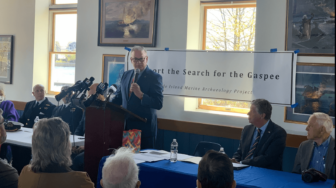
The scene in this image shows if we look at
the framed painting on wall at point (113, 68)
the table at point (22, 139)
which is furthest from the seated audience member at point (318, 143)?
the framed painting on wall at point (113, 68)

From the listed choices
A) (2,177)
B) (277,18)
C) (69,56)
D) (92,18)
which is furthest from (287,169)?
(69,56)

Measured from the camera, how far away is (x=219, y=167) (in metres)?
1.67

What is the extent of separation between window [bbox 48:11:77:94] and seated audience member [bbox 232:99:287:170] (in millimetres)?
3810

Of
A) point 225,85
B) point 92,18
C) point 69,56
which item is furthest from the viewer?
point 69,56

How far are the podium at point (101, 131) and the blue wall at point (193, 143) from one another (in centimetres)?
180

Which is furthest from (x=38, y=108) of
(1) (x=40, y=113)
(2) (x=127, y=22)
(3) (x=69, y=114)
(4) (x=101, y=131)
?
(4) (x=101, y=131)

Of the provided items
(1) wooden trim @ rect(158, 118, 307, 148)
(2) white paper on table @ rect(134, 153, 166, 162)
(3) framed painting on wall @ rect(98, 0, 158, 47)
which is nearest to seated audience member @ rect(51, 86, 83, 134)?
(1) wooden trim @ rect(158, 118, 307, 148)

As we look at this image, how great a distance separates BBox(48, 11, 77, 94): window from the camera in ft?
20.5

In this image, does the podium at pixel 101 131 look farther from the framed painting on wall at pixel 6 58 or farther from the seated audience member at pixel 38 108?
the framed painting on wall at pixel 6 58

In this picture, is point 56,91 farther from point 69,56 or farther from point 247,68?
point 247,68

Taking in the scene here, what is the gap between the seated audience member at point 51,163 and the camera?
6.36 feet

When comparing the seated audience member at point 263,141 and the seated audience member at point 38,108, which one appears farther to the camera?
the seated audience member at point 38,108

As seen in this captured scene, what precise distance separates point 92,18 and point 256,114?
326 cm

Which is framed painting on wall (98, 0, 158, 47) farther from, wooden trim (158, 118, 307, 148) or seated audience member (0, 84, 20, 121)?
seated audience member (0, 84, 20, 121)
